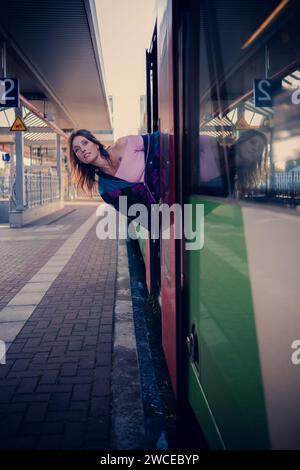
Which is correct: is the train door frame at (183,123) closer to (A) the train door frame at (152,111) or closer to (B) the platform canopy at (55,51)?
(A) the train door frame at (152,111)

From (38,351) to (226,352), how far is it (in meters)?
2.70

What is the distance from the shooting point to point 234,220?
1706mm

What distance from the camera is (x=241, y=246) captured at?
1612mm

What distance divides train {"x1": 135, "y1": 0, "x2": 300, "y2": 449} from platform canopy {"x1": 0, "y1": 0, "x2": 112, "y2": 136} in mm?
7568

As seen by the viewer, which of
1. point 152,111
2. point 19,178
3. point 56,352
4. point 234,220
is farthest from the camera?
point 19,178

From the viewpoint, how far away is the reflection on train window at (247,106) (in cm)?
158

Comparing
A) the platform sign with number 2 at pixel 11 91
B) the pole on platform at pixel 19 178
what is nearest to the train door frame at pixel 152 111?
the platform sign with number 2 at pixel 11 91

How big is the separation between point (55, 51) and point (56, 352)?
34.0ft

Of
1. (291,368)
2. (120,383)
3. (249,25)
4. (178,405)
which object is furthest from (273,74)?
(120,383)

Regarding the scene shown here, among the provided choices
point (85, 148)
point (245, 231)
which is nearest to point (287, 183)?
point (245, 231)

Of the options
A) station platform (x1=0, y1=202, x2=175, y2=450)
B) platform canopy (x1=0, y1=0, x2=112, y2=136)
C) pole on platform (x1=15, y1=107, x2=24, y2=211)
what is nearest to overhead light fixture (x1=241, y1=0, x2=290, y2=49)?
station platform (x1=0, y1=202, x2=175, y2=450)

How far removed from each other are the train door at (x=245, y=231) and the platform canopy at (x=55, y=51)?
26.4 ft

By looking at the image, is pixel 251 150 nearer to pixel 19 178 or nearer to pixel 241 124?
pixel 241 124

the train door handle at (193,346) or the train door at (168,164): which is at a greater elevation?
the train door at (168,164)
